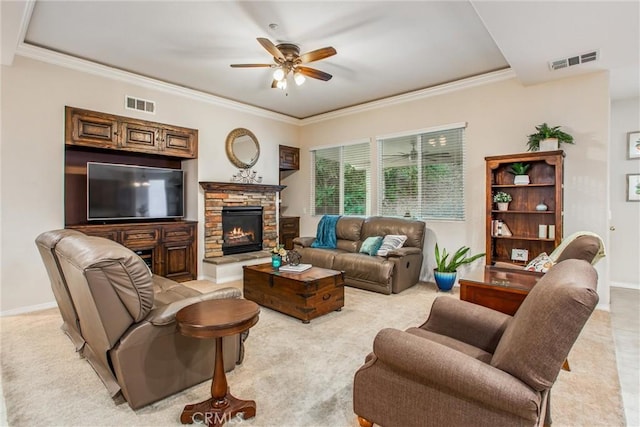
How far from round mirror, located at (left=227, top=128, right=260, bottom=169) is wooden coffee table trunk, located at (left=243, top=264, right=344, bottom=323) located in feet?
8.36

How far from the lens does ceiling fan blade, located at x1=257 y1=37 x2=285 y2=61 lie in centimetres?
311

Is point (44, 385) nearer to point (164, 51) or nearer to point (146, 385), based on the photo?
point (146, 385)

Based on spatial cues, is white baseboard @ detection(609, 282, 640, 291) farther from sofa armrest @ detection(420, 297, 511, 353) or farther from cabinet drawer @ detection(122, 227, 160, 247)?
cabinet drawer @ detection(122, 227, 160, 247)

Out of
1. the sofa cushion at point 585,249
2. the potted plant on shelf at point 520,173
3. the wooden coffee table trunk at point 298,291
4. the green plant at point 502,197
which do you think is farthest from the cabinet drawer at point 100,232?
the potted plant on shelf at point 520,173

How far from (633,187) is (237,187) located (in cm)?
609

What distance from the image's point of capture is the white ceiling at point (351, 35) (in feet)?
9.19

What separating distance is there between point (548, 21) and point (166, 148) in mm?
4800

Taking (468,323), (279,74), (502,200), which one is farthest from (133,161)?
(502,200)

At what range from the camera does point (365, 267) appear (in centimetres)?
463

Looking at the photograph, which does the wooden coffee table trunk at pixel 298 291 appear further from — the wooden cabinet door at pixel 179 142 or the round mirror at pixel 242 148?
the round mirror at pixel 242 148

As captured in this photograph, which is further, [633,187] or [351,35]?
[633,187]

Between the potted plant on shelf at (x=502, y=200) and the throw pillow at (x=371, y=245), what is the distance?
1.70m

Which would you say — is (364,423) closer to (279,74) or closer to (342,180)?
(279,74)

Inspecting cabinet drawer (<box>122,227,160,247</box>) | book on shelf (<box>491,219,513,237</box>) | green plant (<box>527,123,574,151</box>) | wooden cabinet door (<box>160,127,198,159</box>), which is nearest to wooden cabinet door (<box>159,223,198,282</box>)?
cabinet drawer (<box>122,227,160,247</box>)
